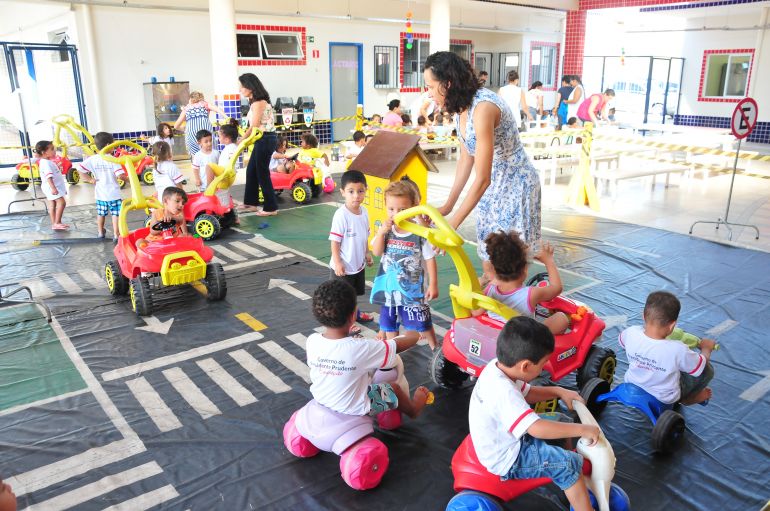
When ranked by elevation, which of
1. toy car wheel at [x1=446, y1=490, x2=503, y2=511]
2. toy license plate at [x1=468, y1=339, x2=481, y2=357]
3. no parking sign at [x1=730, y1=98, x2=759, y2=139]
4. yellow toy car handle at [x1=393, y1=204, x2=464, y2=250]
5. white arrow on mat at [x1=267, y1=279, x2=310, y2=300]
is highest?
no parking sign at [x1=730, y1=98, x2=759, y2=139]

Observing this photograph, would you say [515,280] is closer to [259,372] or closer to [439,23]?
[259,372]

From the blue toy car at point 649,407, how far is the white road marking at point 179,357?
234 centimetres

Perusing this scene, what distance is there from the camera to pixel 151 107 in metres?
12.4

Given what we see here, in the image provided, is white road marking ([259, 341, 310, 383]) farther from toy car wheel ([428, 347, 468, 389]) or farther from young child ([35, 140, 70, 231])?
young child ([35, 140, 70, 231])

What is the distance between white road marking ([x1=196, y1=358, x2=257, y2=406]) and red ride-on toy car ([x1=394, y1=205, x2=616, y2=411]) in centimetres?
112

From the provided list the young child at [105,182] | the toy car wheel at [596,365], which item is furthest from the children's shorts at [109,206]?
the toy car wheel at [596,365]

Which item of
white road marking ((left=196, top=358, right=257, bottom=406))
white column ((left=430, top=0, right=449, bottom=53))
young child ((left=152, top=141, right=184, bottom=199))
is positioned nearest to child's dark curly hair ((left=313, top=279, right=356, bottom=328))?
white road marking ((left=196, top=358, right=257, bottom=406))

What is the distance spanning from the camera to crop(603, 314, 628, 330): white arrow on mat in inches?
182

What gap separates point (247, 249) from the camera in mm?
6531

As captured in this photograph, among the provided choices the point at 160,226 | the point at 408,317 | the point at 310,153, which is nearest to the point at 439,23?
the point at 310,153

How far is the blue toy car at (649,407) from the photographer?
297 cm

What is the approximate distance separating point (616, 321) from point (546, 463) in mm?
2693

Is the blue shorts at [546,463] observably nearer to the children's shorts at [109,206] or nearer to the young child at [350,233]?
the young child at [350,233]

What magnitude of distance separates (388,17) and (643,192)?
28.7ft
